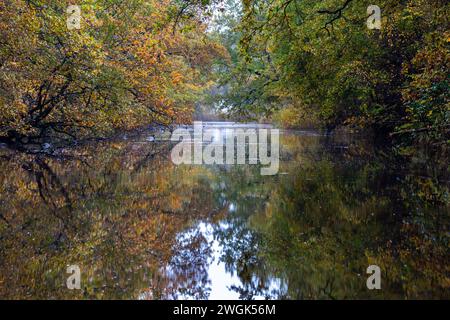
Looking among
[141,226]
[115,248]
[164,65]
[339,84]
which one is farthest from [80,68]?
[115,248]

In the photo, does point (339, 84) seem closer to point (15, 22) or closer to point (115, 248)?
point (15, 22)

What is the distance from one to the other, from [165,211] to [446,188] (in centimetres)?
590

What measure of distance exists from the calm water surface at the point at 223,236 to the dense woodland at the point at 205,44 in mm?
3113

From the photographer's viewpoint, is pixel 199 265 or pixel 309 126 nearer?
pixel 199 265

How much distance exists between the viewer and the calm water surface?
14.1 ft

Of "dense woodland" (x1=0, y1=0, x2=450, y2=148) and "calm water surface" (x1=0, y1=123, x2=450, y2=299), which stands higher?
"dense woodland" (x1=0, y1=0, x2=450, y2=148)

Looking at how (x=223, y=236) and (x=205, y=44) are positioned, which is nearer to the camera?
(x=223, y=236)

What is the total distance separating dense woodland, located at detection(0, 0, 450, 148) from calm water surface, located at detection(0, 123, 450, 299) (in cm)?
311

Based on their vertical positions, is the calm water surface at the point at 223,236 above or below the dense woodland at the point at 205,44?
below

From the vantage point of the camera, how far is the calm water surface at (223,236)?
4293 millimetres

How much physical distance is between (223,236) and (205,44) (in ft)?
35.7

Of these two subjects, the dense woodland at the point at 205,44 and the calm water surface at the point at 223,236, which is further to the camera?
the dense woodland at the point at 205,44

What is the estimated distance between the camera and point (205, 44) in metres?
15.8

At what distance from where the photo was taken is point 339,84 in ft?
53.1
